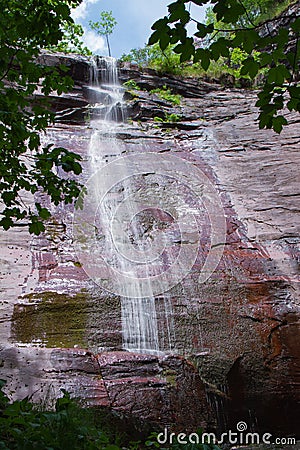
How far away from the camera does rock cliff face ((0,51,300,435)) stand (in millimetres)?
4816

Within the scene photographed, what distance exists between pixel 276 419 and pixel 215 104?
9.07 metres

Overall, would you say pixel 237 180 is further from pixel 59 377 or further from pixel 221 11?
pixel 221 11

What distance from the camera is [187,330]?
5.70 metres

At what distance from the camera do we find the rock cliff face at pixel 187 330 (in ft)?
15.8

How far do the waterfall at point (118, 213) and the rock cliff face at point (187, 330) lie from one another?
0.18 metres

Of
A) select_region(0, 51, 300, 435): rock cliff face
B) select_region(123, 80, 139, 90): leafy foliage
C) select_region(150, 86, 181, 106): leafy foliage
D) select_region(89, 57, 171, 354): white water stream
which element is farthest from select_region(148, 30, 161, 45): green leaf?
select_region(123, 80, 139, 90): leafy foliage

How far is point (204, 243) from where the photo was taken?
7.11 m

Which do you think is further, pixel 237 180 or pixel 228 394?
pixel 237 180

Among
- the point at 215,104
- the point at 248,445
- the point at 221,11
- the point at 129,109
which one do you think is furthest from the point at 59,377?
the point at 215,104

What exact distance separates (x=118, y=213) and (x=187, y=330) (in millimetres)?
2852

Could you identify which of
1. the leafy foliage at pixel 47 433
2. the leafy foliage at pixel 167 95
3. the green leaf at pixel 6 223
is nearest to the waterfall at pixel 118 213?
the leafy foliage at pixel 167 95

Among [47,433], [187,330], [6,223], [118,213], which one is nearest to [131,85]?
[118,213]

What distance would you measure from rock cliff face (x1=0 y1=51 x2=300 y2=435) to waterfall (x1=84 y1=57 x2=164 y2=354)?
0.18 metres

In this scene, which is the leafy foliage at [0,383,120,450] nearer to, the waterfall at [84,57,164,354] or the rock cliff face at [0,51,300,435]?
the rock cliff face at [0,51,300,435]
